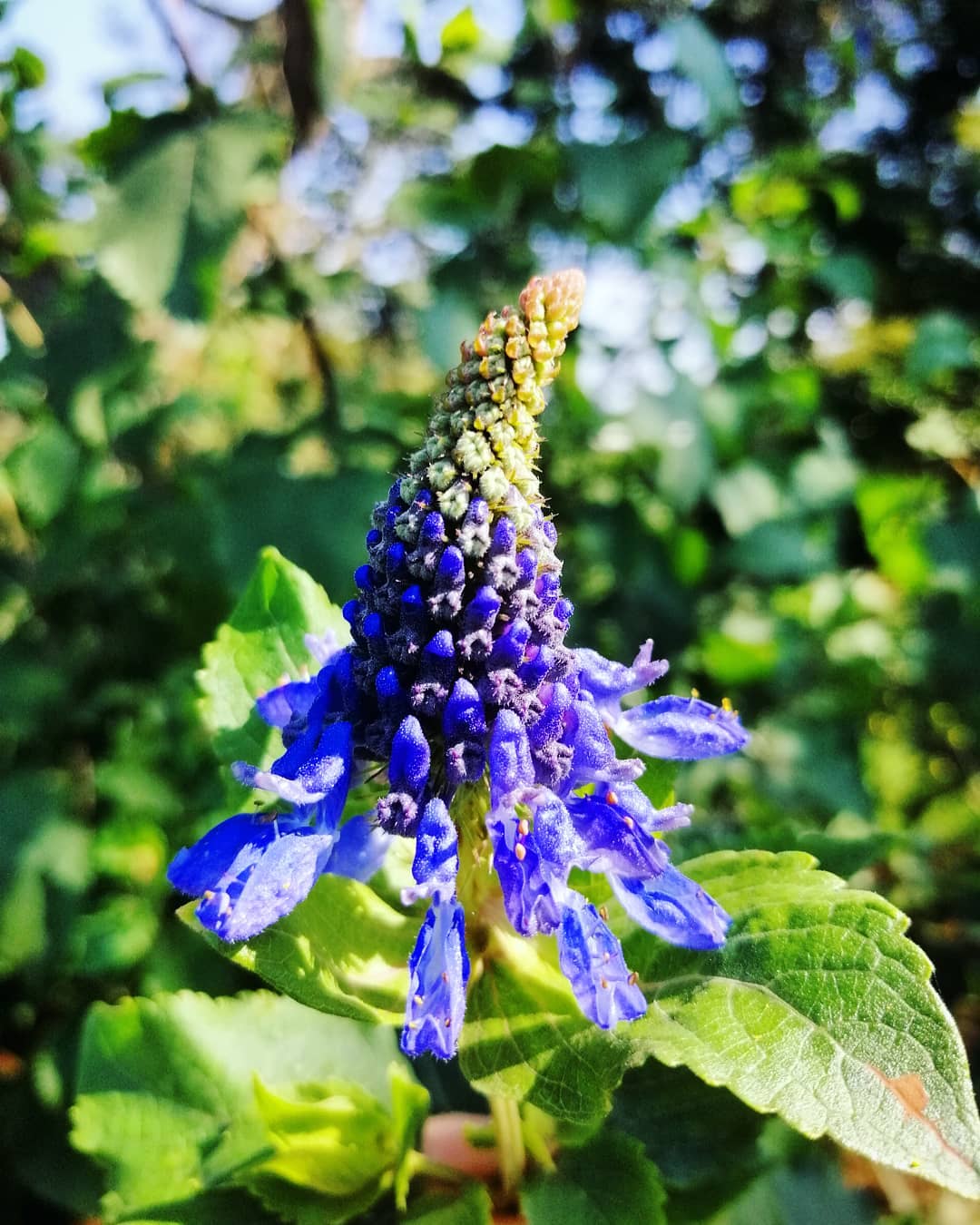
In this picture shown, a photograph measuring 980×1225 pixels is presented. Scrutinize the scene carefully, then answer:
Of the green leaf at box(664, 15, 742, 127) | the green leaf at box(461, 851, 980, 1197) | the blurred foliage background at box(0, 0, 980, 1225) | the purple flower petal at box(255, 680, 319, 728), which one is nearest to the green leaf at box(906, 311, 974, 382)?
the blurred foliage background at box(0, 0, 980, 1225)

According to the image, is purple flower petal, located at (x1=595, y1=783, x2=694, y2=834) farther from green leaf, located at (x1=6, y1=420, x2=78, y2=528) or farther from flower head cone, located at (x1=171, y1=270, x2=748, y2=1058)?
green leaf, located at (x1=6, y1=420, x2=78, y2=528)

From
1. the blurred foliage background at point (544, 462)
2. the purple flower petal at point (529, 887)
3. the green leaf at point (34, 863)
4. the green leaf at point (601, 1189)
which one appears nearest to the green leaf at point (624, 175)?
the blurred foliage background at point (544, 462)

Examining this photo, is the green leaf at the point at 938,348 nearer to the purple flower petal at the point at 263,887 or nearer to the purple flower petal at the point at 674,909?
the purple flower petal at the point at 674,909

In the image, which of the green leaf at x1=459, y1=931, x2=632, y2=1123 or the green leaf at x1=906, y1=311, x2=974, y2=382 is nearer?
the green leaf at x1=459, y1=931, x2=632, y2=1123

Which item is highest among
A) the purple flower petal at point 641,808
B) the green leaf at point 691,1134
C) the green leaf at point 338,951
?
the purple flower petal at point 641,808

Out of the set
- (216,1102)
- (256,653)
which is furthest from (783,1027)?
(216,1102)

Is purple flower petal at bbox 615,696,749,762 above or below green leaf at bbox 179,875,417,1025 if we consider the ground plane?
above

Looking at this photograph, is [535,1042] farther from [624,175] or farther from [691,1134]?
[624,175]
